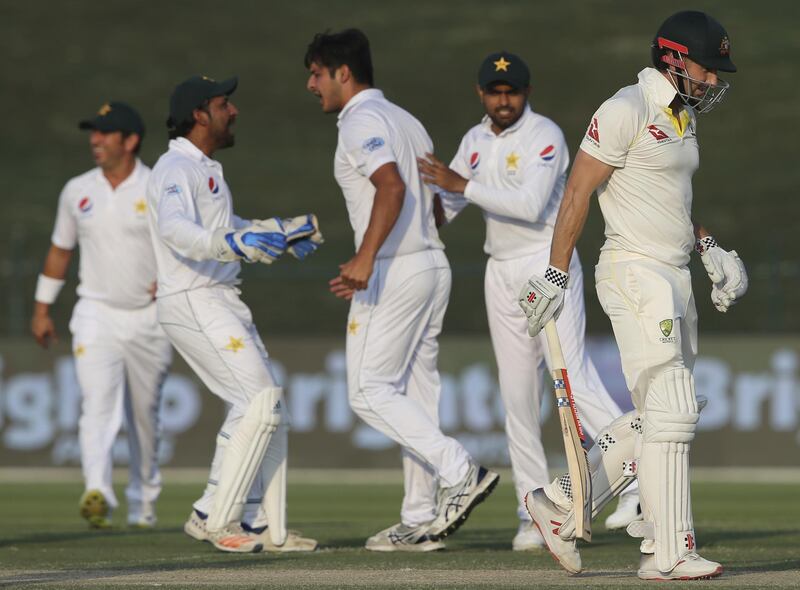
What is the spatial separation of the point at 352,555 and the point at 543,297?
6.54ft

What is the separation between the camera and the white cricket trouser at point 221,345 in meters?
7.99

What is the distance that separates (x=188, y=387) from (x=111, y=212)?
508cm

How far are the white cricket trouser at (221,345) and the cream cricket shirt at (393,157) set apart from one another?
0.71 meters

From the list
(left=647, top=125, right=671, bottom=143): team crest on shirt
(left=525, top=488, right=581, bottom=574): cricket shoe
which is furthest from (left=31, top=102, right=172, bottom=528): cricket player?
(left=647, top=125, right=671, bottom=143): team crest on shirt

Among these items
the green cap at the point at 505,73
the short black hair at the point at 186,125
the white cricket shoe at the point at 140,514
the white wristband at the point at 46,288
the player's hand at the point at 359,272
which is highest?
the green cap at the point at 505,73

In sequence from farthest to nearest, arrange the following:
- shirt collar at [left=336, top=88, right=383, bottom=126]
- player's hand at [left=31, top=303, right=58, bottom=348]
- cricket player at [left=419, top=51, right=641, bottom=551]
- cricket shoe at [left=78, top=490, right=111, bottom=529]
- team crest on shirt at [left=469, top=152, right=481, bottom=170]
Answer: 1. player's hand at [left=31, top=303, right=58, bottom=348]
2. cricket shoe at [left=78, top=490, right=111, bottom=529]
3. team crest on shirt at [left=469, top=152, right=481, bottom=170]
4. shirt collar at [left=336, top=88, right=383, bottom=126]
5. cricket player at [left=419, top=51, right=641, bottom=551]

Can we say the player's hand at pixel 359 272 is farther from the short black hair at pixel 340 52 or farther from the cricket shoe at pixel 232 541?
the cricket shoe at pixel 232 541

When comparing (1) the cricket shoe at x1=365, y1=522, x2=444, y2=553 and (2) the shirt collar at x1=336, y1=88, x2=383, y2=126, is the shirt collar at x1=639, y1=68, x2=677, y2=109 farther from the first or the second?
(1) the cricket shoe at x1=365, y1=522, x2=444, y2=553

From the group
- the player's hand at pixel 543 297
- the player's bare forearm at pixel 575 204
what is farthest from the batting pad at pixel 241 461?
the player's bare forearm at pixel 575 204

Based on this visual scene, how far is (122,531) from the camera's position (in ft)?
31.4

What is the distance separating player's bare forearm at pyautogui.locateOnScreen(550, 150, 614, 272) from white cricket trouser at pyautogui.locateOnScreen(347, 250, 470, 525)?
5.97ft

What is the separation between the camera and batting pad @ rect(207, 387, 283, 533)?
25.6ft

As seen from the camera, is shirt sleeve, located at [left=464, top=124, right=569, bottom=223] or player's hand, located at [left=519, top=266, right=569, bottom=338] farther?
shirt sleeve, located at [left=464, top=124, right=569, bottom=223]

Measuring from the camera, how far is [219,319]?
26.4 ft
